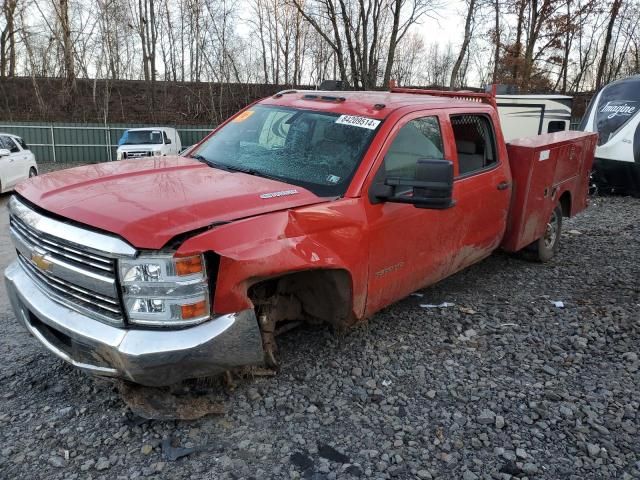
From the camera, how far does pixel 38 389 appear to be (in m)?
3.52

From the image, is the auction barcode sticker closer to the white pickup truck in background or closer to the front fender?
the front fender

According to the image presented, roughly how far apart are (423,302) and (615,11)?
3536 cm

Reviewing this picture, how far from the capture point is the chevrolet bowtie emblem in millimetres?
3070

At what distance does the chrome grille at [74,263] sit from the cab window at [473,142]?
303cm

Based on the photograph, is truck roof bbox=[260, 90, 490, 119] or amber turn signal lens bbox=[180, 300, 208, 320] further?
truck roof bbox=[260, 90, 490, 119]

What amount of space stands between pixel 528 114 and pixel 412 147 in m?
9.73

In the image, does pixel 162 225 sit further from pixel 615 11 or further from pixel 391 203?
pixel 615 11

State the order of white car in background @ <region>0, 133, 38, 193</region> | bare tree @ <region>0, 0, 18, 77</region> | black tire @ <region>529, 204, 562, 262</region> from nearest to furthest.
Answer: black tire @ <region>529, 204, 562, 262</region> < white car in background @ <region>0, 133, 38, 193</region> < bare tree @ <region>0, 0, 18, 77</region>

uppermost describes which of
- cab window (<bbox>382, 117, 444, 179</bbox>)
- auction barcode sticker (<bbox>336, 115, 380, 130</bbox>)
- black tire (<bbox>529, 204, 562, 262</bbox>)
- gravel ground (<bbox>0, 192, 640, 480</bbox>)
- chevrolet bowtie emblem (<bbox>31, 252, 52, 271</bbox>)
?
auction barcode sticker (<bbox>336, 115, 380, 130</bbox>)

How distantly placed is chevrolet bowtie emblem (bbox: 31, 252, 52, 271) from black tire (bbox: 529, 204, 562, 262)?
524 centimetres

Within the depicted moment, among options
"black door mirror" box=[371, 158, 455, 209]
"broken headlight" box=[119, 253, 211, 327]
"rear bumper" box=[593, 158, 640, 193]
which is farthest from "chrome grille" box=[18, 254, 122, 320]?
"rear bumper" box=[593, 158, 640, 193]

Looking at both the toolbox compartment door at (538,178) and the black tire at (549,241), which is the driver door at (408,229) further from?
the black tire at (549,241)

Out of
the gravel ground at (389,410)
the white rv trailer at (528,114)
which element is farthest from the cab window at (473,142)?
the white rv trailer at (528,114)

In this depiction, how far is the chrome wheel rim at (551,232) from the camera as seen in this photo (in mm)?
6586
